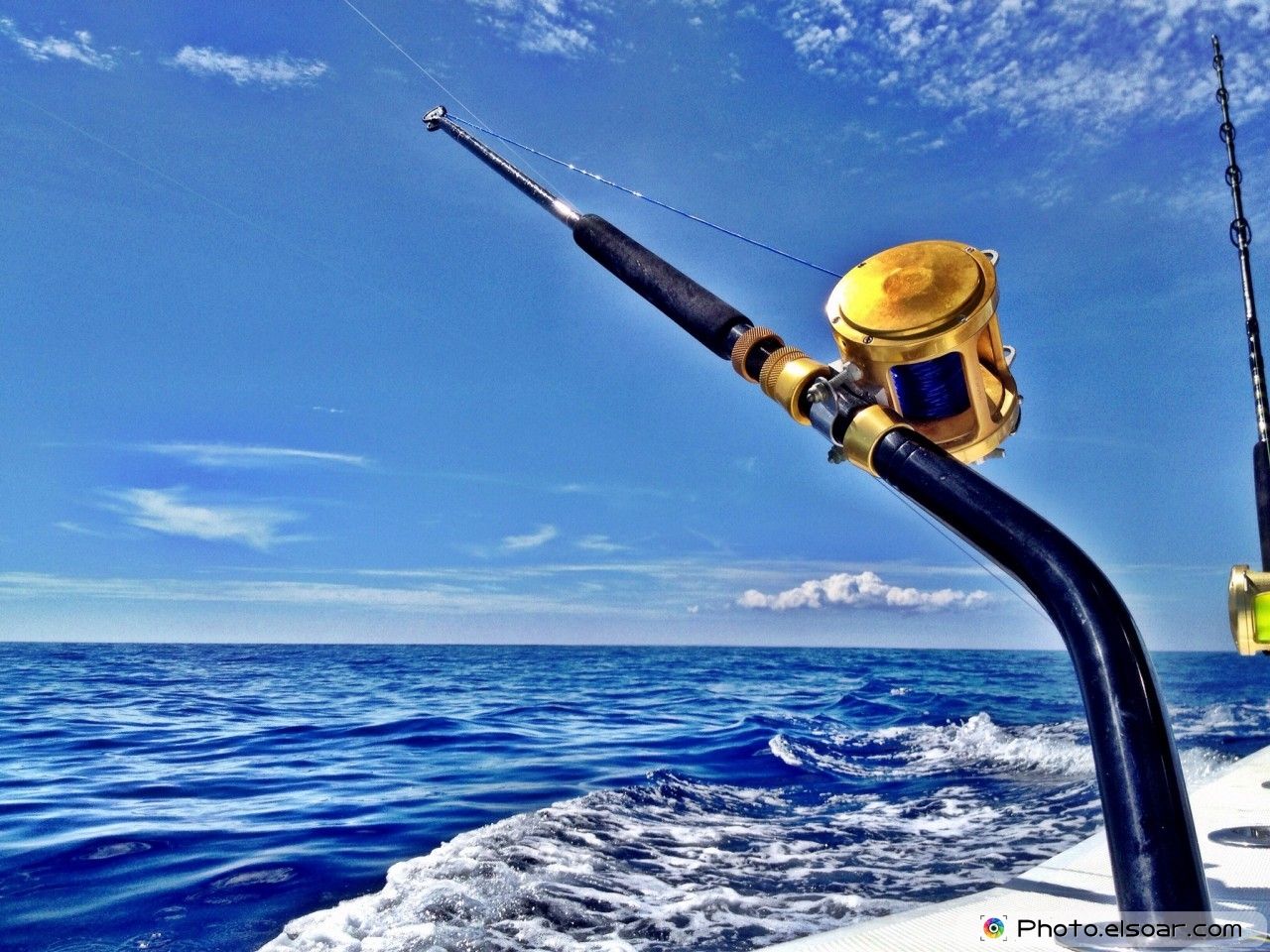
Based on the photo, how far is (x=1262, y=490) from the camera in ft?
7.65

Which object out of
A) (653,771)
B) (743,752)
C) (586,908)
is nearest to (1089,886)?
(586,908)

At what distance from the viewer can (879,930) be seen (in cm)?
192

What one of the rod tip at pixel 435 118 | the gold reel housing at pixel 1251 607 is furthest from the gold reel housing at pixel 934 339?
the rod tip at pixel 435 118

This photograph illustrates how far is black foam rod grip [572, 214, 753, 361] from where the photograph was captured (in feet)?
6.36

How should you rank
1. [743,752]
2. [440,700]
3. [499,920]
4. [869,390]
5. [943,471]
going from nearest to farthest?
[943,471] < [869,390] < [499,920] < [743,752] < [440,700]

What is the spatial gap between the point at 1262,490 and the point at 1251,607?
0.79m

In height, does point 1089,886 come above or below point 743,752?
above

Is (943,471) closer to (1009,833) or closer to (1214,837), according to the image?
(1214,837)

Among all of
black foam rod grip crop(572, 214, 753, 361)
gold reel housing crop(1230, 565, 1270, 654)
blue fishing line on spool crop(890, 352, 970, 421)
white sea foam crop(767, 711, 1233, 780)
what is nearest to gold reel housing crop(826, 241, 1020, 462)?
blue fishing line on spool crop(890, 352, 970, 421)

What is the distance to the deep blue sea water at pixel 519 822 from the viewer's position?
334 cm

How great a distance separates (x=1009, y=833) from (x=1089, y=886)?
2928 millimetres

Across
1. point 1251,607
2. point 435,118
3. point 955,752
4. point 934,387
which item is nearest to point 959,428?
point 934,387

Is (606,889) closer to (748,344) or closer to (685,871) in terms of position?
(685,871)

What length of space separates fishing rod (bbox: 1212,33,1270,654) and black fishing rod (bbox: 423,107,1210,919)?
58 cm
